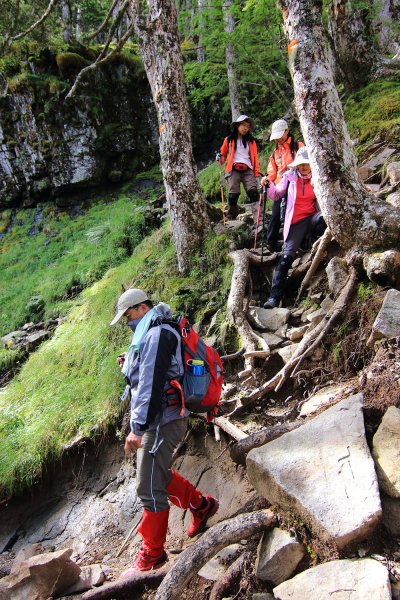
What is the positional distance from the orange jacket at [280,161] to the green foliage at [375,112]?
206 centimetres

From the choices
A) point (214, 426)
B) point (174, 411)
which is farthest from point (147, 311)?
point (214, 426)

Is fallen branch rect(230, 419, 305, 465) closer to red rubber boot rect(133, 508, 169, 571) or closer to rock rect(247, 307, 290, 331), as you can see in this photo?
red rubber boot rect(133, 508, 169, 571)

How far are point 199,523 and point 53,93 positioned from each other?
18.2m

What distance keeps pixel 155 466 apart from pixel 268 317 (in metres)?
2.99

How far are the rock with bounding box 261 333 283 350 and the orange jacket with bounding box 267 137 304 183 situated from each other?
123 inches

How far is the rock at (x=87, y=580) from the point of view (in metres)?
3.81

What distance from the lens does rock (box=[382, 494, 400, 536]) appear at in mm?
2693

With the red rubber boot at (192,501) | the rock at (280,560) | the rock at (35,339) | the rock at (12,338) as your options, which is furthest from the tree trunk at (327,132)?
the rock at (12,338)

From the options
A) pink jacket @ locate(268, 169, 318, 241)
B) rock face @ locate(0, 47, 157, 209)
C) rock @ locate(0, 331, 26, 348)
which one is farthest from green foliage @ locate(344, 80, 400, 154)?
rock face @ locate(0, 47, 157, 209)

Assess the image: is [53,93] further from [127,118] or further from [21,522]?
[21,522]

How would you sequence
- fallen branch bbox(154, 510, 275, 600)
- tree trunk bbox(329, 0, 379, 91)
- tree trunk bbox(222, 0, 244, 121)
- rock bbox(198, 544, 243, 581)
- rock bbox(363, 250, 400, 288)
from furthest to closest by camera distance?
1. tree trunk bbox(222, 0, 244, 121)
2. tree trunk bbox(329, 0, 379, 91)
3. rock bbox(363, 250, 400, 288)
4. rock bbox(198, 544, 243, 581)
5. fallen branch bbox(154, 510, 275, 600)

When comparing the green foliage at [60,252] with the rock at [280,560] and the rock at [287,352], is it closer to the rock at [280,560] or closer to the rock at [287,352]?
the rock at [287,352]

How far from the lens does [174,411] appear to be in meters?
3.74

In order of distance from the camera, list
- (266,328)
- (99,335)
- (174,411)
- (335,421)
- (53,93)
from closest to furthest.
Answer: (335,421)
(174,411)
(266,328)
(99,335)
(53,93)
